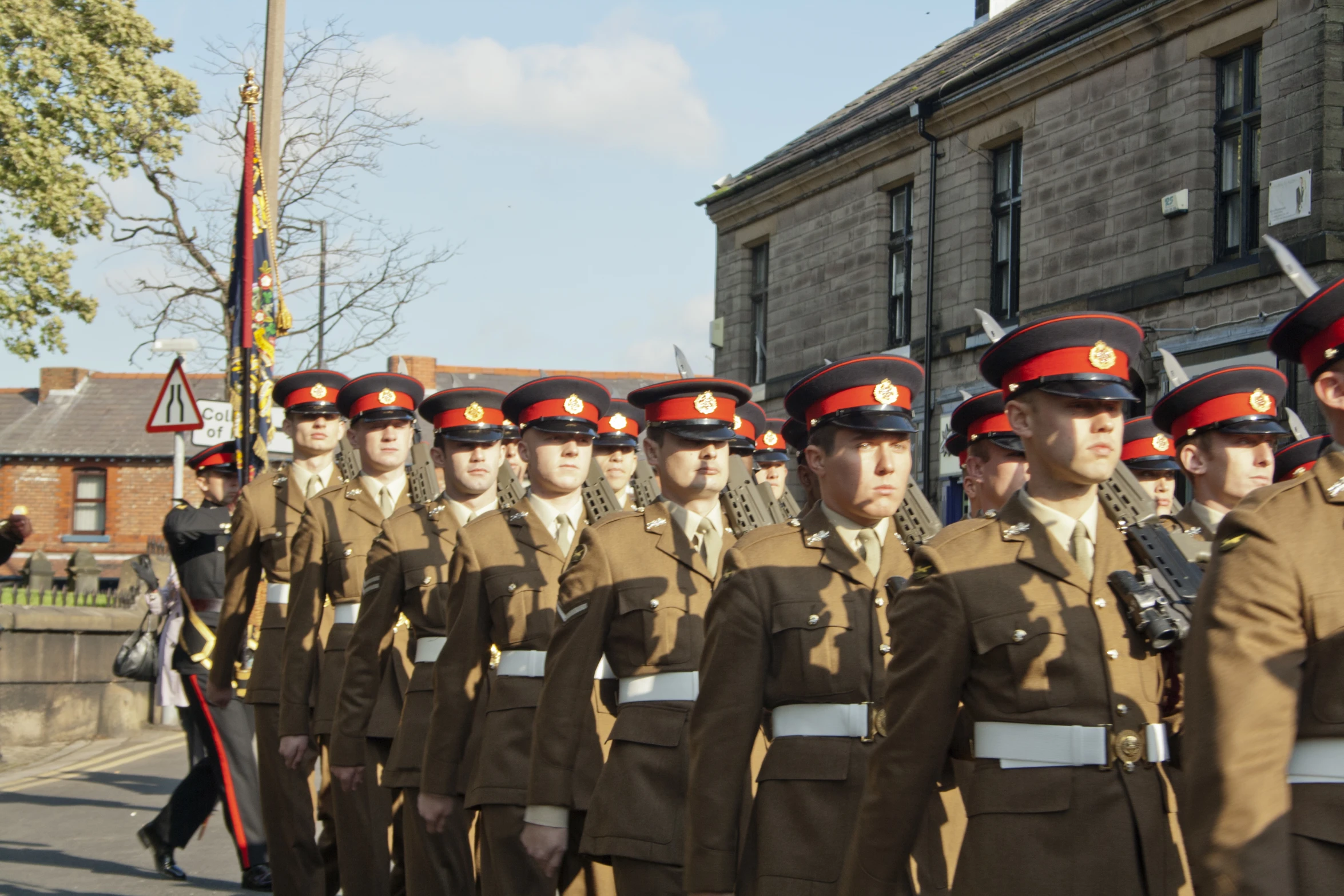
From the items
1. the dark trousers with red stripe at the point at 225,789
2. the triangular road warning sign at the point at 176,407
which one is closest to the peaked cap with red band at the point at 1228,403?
the dark trousers with red stripe at the point at 225,789

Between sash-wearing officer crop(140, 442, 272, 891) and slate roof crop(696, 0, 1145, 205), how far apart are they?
1319cm

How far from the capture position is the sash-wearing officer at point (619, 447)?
26.4 feet

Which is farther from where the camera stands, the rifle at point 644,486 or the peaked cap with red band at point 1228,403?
the rifle at point 644,486

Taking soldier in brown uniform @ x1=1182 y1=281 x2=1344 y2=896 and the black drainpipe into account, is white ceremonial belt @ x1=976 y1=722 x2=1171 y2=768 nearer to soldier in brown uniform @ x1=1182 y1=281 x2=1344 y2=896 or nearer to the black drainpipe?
soldier in brown uniform @ x1=1182 y1=281 x2=1344 y2=896

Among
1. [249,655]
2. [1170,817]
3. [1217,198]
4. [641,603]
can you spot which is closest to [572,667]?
[641,603]

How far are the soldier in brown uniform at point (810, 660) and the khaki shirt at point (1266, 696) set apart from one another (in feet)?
4.68

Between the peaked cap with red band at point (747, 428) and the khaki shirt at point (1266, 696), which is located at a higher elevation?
the peaked cap with red band at point (747, 428)

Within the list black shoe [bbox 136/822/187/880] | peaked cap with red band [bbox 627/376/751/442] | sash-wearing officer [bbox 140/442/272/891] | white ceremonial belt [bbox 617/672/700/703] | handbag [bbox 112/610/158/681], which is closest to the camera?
white ceremonial belt [bbox 617/672/700/703]

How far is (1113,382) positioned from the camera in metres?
3.73

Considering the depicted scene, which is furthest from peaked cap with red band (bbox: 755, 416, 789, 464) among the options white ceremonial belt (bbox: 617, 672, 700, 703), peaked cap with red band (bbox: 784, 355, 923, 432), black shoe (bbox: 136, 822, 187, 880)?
peaked cap with red band (bbox: 784, 355, 923, 432)

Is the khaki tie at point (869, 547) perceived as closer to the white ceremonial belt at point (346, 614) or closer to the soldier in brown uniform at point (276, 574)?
the white ceremonial belt at point (346, 614)

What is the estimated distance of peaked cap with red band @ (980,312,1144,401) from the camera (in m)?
3.71

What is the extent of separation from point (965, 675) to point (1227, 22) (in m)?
16.5

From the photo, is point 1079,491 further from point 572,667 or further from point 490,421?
point 490,421
